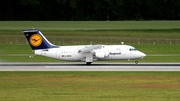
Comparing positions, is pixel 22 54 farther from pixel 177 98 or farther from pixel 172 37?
pixel 177 98

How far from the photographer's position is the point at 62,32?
4355 inches

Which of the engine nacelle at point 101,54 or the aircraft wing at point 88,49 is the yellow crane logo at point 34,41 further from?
the engine nacelle at point 101,54

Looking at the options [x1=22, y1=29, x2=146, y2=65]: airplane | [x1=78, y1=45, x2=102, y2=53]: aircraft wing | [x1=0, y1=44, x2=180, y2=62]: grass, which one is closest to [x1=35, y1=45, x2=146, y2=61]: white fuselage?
[x1=22, y1=29, x2=146, y2=65]: airplane

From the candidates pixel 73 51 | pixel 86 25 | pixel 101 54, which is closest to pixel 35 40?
pixel 73 51

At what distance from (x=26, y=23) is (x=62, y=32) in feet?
66.4

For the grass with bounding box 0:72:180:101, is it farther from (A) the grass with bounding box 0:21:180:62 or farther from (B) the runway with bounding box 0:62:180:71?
(A) the grass with bounding box 0:21:180:62

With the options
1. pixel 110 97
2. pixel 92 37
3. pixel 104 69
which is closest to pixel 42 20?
pixel 92 37

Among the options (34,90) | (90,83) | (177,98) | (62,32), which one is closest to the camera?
(177,98)
